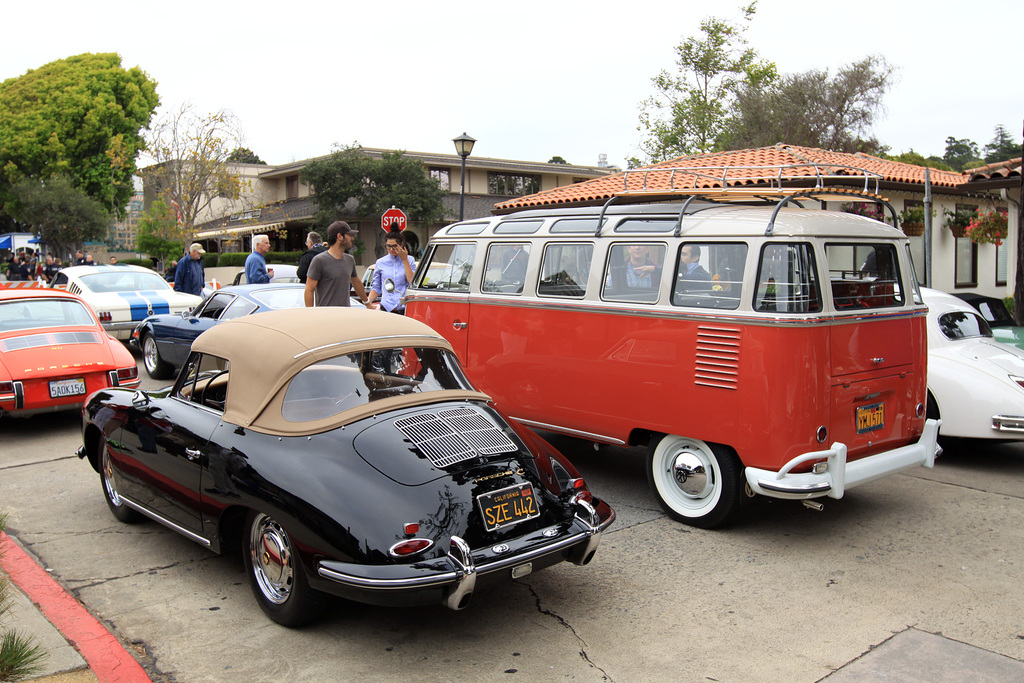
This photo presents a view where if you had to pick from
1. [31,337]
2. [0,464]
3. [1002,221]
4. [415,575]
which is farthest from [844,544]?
[1002,221]

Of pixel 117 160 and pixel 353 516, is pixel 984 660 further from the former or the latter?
pixel 117 160

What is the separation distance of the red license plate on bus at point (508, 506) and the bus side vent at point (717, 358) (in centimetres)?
183

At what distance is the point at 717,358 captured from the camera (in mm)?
5266

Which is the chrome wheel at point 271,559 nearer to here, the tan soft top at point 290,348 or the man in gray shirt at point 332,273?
the tan soft top at point 290,348

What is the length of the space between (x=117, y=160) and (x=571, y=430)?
34.1m

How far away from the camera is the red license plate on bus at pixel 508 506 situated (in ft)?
12.3

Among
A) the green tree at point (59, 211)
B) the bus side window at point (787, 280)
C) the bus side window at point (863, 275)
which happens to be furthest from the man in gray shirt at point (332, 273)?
the green tree at point (59, 211)

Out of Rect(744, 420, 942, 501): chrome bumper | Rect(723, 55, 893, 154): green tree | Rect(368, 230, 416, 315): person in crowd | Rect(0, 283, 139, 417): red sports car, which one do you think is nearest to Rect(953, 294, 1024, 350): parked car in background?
Rect(744, 420, 942, 501): chrome bumper

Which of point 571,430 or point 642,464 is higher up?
point 571,430

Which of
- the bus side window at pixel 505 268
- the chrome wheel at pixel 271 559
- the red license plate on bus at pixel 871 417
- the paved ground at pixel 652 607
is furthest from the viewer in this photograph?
the bus side window at pixel 505 268

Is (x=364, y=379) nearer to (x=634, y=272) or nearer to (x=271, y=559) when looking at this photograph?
(x=271, y=559)

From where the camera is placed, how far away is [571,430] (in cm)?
638

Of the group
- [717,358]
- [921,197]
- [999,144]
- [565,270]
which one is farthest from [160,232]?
[999,144]

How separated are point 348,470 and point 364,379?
0.69 metres
